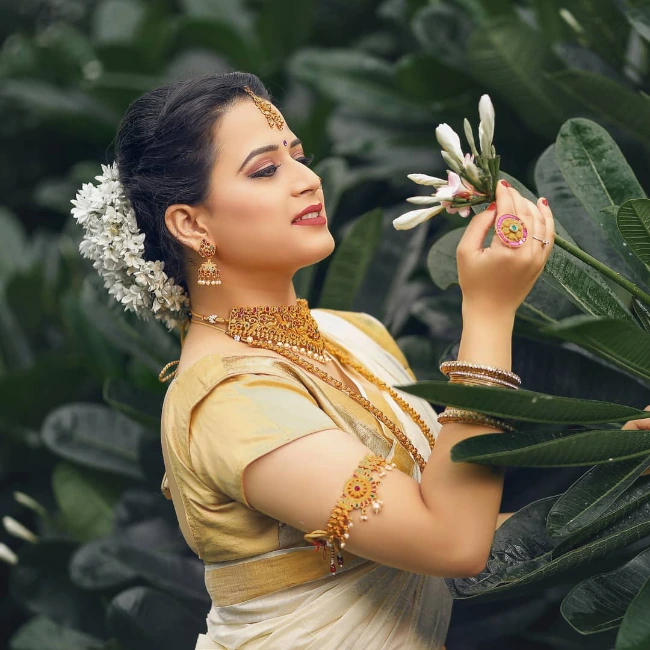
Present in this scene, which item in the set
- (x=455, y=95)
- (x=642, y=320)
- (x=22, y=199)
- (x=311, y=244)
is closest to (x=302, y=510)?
(x=311, y=244)

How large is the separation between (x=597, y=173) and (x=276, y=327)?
52cm

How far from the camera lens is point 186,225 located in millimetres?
1492

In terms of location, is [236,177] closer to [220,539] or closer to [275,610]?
[220,539]

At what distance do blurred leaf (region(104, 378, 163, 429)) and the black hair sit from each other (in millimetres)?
593

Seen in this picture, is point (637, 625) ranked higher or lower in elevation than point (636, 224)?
lower

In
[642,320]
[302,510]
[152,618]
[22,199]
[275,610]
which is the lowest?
[22,199]

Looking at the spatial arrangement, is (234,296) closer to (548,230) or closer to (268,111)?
(268,111)

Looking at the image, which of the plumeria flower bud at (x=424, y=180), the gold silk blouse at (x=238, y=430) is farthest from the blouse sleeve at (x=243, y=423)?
the plumeria flower bud at (x=424, y=180)

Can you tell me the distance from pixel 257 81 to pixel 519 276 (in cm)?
56

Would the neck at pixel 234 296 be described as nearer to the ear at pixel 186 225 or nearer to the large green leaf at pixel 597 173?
the ear at pixel 186 225

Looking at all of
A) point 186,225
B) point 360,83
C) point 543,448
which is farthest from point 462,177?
point 360,83

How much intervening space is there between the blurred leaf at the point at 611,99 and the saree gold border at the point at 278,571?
0.88m

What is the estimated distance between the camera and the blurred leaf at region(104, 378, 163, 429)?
2.08 metres

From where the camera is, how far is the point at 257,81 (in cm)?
158
